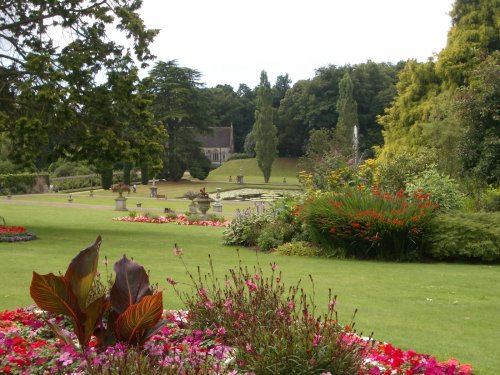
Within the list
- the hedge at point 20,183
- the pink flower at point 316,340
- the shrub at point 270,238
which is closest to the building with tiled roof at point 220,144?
the hedge at point 20,183

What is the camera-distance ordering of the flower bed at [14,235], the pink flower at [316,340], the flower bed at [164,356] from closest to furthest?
1. the flower bed at [164,356]
2. the pink flower at [316,340]
3. the flower bed at [14,235]

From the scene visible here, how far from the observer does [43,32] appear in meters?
18.9

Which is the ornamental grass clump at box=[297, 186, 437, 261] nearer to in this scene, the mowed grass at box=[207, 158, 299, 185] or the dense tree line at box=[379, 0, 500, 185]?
the dense tree line at box=[379, 0, 500, 185]

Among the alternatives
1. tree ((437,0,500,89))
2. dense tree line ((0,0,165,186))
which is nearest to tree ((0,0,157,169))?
dense tree line ((0,0,165,186))

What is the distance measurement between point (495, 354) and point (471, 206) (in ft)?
43.5

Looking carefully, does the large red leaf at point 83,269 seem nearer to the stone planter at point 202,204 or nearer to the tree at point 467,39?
the stone planter at point 202,204

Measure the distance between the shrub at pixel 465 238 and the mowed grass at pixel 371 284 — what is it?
40 centimetres

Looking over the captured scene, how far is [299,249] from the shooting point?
44.2 ft

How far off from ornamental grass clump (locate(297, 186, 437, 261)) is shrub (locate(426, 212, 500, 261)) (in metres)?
0.28

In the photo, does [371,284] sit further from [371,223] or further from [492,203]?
[492,203]

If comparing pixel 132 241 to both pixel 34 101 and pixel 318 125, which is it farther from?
pixel 318 125

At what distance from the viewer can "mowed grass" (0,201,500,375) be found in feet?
19.7

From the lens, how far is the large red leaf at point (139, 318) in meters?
4.27

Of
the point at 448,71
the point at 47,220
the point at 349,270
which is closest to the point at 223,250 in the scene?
the point at 349,270
